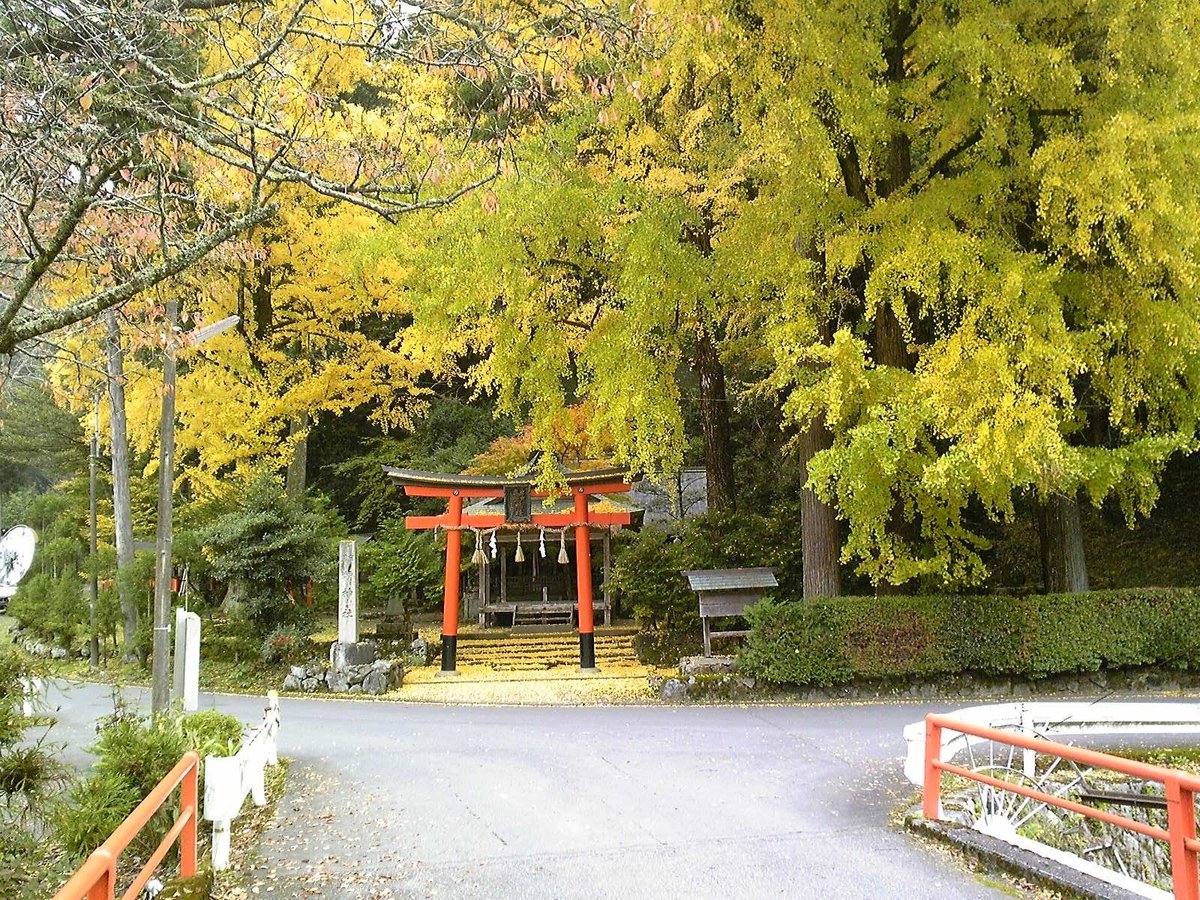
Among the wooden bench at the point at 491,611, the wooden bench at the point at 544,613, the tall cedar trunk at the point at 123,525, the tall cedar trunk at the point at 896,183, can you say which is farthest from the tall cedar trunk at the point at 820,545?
the tall cedar trunk at the point at 123,525

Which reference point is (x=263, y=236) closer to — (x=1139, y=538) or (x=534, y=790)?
(x=534, y=790)

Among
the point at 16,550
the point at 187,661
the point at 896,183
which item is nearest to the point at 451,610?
the point at 187,661

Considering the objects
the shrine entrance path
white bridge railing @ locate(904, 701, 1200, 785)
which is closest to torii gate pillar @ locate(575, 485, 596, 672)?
the shrine entrance path

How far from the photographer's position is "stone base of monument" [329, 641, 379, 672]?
14297 millimetres

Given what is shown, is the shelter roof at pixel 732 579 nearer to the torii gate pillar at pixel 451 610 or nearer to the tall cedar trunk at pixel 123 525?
the torii gate pillar at pixel 451 610

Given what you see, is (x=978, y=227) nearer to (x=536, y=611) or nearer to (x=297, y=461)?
(x=536, y=611)

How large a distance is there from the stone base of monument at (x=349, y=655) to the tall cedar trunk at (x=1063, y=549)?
11.3m

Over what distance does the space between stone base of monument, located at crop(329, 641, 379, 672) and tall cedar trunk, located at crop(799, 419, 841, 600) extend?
7754mm

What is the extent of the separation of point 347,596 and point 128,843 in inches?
450

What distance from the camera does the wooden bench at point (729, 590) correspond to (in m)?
13.3

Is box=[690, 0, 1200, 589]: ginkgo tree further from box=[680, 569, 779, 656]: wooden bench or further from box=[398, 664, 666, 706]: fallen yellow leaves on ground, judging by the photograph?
box=[398, 664, 666, 706]: fallen yellow leaves on ground

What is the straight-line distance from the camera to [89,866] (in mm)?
2572

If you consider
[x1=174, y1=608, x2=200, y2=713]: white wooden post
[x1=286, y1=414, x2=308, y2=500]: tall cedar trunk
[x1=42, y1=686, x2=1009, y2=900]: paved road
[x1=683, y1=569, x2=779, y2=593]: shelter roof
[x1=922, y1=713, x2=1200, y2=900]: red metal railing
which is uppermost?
[x1=286, y1=414, x2=308, y2=500]: tall cedar trunk

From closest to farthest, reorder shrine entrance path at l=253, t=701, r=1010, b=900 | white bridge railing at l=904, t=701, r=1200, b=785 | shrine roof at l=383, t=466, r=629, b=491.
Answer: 1. shrine entrance path at l=253, t=701, r=1010, b=900
2. white bridge railing at l=904, t=701, r=1200, b=785
3. shrine roof at l=383, t=466, r=629, b=491
